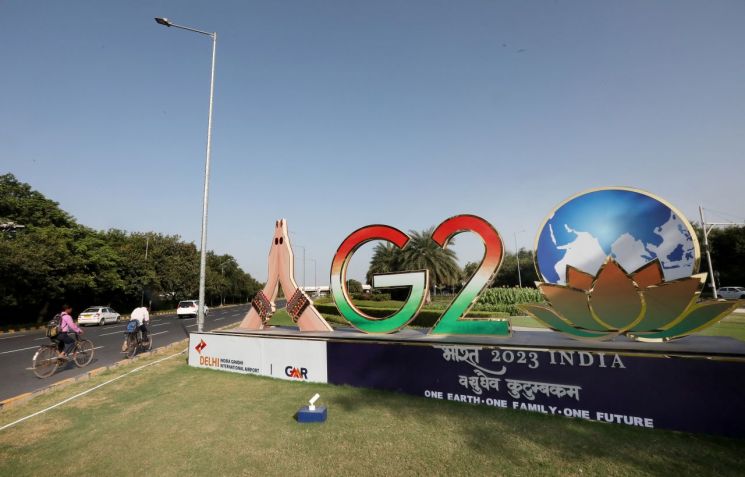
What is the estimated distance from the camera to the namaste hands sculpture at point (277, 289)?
12.0 meters

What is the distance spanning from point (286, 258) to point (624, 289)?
10122 millimetres

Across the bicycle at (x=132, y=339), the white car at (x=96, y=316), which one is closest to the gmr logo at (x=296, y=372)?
the bicycle at (x=132, y=339)

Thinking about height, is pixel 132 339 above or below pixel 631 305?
below

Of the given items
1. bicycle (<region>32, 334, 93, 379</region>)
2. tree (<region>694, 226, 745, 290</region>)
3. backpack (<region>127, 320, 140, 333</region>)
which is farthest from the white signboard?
tree (<region>694, 226, 745, 290</region>)

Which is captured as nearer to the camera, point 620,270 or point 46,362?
point 620,270

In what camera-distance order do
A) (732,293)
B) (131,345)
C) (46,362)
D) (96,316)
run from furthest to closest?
1. (732,293)
2. (96,316)
3. (131,345)
4. (46,362)

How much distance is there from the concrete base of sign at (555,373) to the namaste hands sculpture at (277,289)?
2086 mm

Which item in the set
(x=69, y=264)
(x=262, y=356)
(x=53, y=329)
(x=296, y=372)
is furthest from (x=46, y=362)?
(x=69, y=264)

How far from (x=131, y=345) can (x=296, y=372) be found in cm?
887

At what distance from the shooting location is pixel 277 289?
13023 millimetres

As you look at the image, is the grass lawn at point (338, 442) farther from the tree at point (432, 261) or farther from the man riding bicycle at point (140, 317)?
the tree at point (432, 261)

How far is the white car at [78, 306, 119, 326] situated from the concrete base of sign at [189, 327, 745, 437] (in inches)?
1019

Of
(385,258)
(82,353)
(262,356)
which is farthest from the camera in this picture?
(385,258)

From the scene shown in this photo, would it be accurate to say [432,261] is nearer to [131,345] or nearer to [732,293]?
[732,293]
